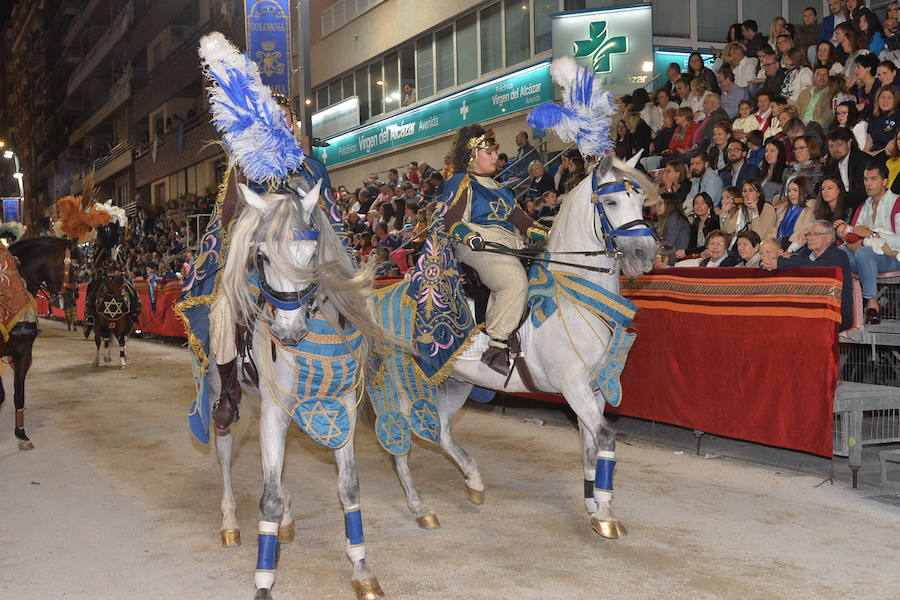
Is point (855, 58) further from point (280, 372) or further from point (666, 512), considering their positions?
point (280, 372)

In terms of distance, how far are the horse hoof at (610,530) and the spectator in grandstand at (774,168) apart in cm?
602

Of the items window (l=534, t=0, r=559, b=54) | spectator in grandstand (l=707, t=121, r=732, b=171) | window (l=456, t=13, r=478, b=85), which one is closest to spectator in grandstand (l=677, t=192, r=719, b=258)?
spectator in grandstand (l=707, t=121, r=732, b=171)

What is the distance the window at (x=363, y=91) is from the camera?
1097 inches

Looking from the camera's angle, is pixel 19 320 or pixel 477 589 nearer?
pixel 477 589

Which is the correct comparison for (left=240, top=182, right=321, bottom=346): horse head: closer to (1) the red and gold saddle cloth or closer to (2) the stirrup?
(2) the stirrup

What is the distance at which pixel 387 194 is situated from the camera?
18688mm

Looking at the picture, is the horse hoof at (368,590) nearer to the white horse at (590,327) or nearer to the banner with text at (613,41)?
the white horse at (590,327)

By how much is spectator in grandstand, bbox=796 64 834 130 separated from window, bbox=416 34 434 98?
1401 cm

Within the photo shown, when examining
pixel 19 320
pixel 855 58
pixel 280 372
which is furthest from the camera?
pixel 855 58

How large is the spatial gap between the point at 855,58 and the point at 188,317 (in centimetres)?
924

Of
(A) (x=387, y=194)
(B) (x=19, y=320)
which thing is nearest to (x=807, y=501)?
(B) (x=19, y=320)

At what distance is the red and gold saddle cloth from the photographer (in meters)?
8.91

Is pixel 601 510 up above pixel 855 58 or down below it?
below

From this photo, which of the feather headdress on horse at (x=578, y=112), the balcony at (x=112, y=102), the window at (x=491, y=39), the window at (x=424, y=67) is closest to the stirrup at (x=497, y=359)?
the feather headdress on horse at (x=578, y=112)
